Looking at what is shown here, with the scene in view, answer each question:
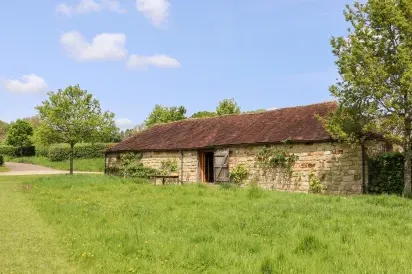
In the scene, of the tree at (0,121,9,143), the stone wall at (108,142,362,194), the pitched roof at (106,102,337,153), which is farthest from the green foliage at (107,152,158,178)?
the tree at (0,121,9,143)

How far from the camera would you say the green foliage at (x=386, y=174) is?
621 inches

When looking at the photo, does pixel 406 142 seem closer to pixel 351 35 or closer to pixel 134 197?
pixel 351 35

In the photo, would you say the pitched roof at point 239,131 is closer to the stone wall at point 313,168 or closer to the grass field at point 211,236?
the stone wall at point 313,168

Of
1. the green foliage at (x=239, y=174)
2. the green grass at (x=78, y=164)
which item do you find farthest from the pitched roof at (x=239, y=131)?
the green grass at (x=78, y=164)

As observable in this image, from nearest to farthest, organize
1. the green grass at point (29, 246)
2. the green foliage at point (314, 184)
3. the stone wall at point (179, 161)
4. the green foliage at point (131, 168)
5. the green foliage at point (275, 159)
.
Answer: the green grass at point (29, 246) → the green foliage at point (314, 184) → the green foliage at point (275, 159) → the stone wall at point (179, 161) → the green foliage at point (131, 168)

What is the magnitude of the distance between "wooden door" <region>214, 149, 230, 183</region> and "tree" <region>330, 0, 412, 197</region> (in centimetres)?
775

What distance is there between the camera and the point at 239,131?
73.9 ft

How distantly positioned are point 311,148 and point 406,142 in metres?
4.21

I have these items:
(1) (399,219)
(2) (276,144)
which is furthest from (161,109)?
(1) (399,219)

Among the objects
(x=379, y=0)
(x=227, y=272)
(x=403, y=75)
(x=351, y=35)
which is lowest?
(x=227, y=272)

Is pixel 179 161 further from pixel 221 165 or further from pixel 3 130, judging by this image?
pixel 3 130

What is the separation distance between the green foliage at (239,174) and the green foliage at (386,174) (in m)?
6.27

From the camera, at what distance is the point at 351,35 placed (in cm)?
1524

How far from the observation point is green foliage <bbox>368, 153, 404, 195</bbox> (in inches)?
621
